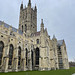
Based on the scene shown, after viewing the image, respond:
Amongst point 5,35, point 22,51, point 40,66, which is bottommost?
point 40,66

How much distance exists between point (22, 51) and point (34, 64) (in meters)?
8.99

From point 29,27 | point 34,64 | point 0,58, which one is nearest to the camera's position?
point 0,58

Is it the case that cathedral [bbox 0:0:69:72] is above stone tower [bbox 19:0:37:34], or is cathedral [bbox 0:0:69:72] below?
below

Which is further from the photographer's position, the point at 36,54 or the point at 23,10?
the point at 23,10

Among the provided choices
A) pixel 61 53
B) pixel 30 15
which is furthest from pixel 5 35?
pixel 61 53

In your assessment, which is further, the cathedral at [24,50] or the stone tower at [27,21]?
the stone tower at [27,21]

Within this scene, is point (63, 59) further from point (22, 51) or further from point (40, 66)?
point (22, 51)

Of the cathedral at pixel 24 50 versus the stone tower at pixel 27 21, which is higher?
the stone tower at pixel 27 21

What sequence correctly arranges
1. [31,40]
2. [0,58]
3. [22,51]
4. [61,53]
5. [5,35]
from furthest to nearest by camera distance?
1. [61,53]
2. [31,40]
3. [22,51]
4. [5,35]
5. [0,58]

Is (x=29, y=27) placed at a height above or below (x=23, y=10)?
below

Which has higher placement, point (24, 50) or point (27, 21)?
point (27, 21)

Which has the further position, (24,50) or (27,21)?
(27,21)

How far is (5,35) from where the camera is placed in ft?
93.6

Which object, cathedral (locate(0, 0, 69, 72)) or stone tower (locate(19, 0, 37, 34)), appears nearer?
cathedral (locate(0, 0, 69, 72))
